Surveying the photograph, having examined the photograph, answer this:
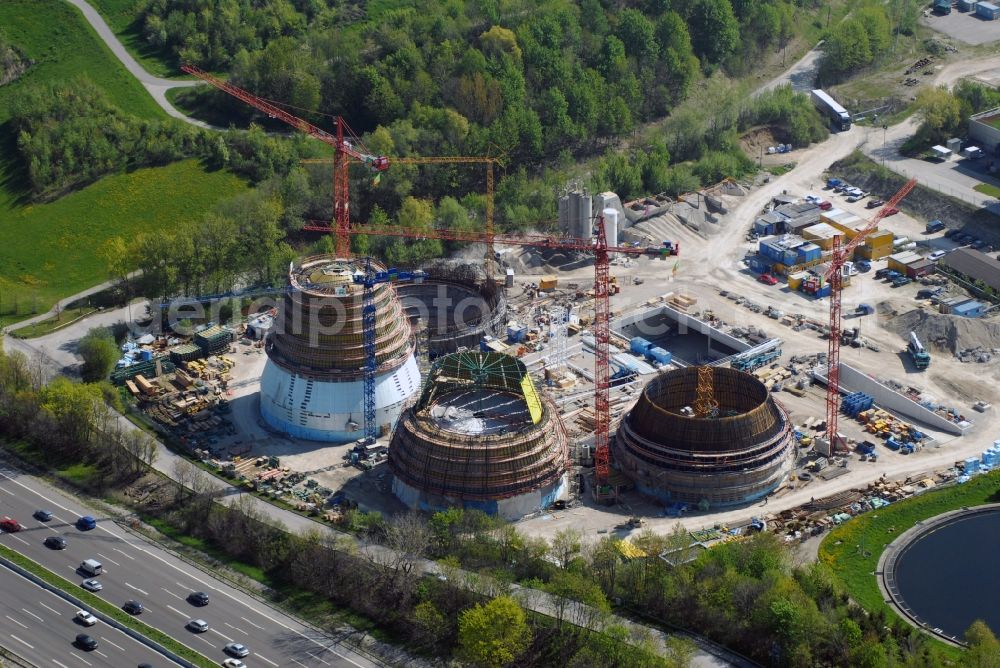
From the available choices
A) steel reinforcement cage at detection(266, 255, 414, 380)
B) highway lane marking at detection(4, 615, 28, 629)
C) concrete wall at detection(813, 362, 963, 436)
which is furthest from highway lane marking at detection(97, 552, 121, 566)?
concrete wall at detection(813, 362, 963, 436)

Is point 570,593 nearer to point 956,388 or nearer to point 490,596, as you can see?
point 490,596

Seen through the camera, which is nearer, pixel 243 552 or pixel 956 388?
pixel 243 552

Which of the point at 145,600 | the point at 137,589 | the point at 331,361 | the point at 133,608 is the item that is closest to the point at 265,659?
the point at 133,608

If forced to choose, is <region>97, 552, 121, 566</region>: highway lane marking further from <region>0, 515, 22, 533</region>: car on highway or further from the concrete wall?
the concrete wall

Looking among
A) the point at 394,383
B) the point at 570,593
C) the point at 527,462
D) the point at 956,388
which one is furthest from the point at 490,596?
the point at 956,388

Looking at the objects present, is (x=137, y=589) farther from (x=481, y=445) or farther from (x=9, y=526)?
(x=481, y=445)
